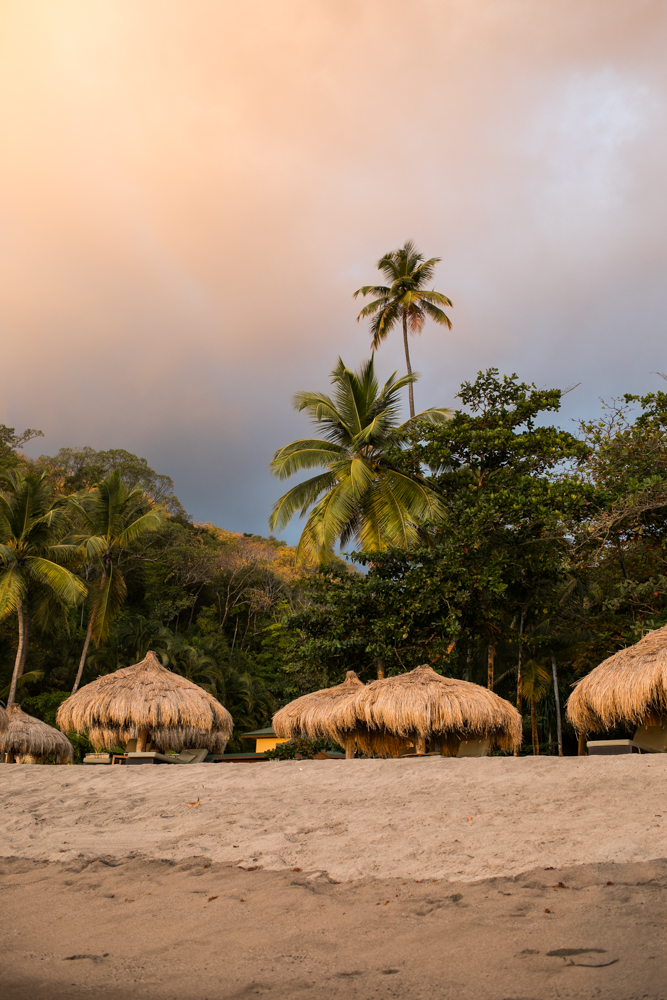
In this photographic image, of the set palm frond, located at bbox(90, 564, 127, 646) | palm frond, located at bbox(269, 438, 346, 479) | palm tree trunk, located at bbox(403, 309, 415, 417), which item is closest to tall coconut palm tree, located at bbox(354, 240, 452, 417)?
palm tree trunk, located at bbox(403, 309, 415, 417)

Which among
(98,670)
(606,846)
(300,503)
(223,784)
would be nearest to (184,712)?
(223,784)

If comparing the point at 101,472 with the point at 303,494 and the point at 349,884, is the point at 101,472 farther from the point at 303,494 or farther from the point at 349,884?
the point at 349,884

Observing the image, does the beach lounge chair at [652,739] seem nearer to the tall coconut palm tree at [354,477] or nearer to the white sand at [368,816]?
the white sand at [368,816]

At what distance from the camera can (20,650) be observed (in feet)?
63.1

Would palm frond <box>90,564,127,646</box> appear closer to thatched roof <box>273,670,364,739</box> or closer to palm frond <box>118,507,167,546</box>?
palm frond <box>118,507,167,546</box>

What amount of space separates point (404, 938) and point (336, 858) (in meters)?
1.15

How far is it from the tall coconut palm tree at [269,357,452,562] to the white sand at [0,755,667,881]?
8209 mm

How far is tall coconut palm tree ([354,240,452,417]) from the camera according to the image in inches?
795

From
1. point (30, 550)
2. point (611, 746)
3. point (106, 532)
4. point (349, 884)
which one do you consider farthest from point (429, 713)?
point (106, 532)

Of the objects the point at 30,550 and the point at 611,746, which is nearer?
the point at 611,746

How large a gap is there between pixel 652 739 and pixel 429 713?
8.97 feet

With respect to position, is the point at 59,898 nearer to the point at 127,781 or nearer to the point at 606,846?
the point at 127,781

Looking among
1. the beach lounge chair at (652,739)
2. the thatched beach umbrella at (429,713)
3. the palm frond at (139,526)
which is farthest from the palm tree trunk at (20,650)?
the beach lounge chair at (652,739)

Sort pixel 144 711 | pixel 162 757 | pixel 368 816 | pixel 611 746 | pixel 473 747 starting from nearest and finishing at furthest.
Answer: pixel 368 816
pixel 611 746
pixel 162 757
pixel 473 747
pixel 144 711
